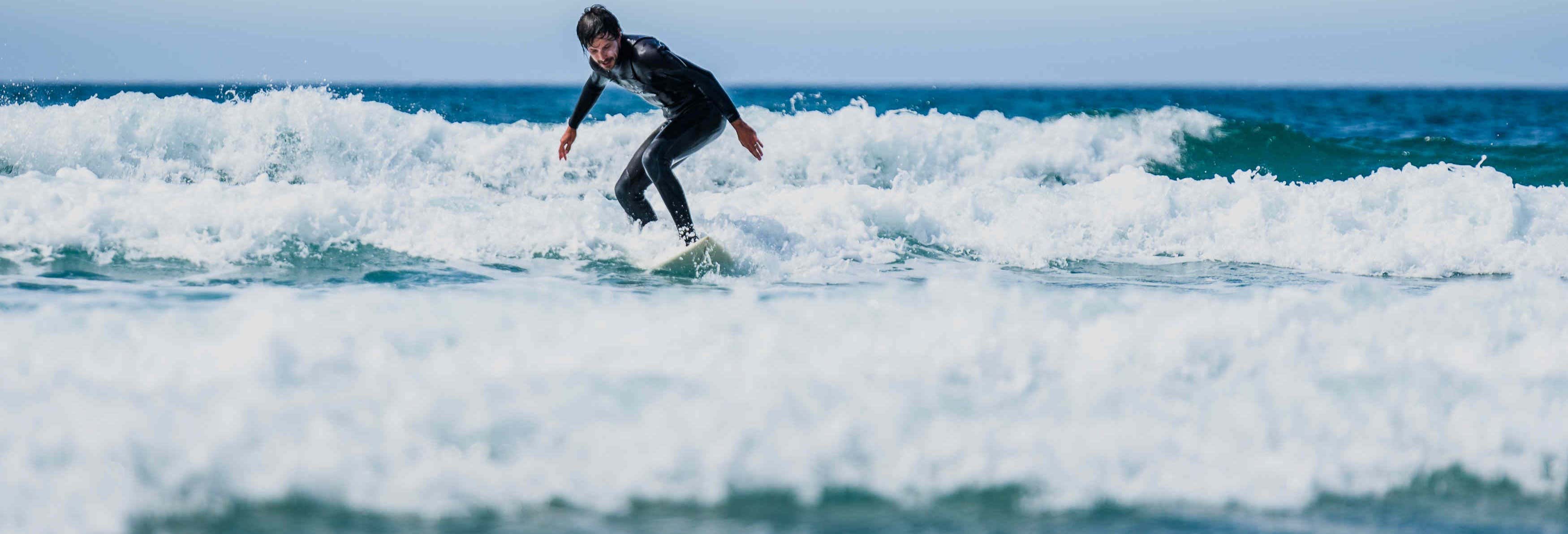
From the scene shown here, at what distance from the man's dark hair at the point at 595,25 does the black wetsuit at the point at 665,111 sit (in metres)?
0.13

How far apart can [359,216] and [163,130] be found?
4.84 m

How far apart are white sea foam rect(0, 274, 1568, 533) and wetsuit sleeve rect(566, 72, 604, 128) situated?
183 cm

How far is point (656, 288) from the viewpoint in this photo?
5215 millimetres

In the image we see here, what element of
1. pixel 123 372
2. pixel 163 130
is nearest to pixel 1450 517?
pixel 123 372

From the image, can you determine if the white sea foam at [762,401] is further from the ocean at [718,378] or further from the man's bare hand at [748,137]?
the man's bare hand at [748,137]

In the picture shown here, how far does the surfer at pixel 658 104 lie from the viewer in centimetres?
521

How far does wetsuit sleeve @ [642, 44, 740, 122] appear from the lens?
209 inches

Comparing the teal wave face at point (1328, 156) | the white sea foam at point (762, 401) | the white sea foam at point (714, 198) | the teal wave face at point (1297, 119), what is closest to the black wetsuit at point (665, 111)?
the white sea foam at point (714, 198)

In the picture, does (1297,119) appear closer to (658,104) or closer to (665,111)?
(658,104)

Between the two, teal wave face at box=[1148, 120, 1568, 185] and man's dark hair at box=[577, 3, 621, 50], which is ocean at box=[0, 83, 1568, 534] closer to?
man's dark hair at box=[577, 3, 621, 50]

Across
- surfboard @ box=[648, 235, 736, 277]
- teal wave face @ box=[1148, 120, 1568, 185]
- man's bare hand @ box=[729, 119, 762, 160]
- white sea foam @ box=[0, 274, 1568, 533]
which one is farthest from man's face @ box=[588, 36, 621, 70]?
teal wave face @ box=[1148, 120, 1568, 185]

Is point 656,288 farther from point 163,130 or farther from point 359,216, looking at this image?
point 163,130

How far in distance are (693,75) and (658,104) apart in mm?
493

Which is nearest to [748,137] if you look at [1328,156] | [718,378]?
[718,378]
